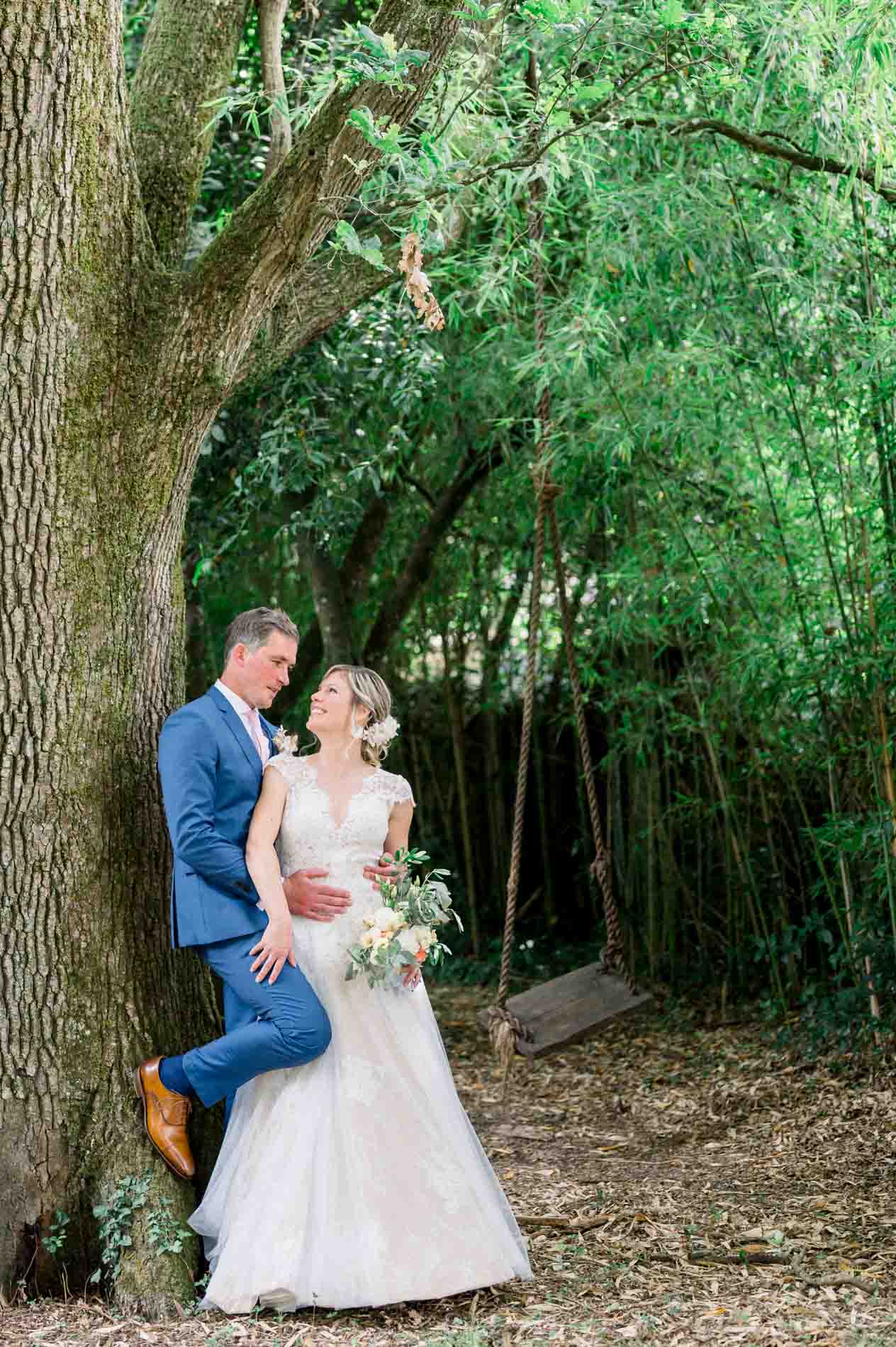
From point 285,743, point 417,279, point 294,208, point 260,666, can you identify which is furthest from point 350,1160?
point 294,208

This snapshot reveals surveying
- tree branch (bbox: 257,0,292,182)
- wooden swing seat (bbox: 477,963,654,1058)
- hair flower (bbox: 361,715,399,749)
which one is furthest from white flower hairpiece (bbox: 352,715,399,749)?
wooden swing seat (bbox: 477,963,654,1058)

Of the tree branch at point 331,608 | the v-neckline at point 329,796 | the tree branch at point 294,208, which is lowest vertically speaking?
the v-neckline at point 329,796

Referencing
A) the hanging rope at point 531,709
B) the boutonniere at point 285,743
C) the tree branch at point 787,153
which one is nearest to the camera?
the boutonniere at point 285,743

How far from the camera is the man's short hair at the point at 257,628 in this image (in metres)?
3.04

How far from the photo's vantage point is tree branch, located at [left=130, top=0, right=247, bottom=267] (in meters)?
3.31

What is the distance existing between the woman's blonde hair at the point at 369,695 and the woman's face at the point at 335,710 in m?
0.01

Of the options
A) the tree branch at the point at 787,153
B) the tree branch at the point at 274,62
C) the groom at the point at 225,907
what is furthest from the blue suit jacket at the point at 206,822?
the tree branch at the point at 787,153

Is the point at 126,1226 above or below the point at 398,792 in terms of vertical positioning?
below

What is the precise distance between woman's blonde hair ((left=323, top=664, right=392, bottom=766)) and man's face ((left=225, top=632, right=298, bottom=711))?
0.36 feet

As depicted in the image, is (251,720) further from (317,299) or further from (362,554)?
(362,554)

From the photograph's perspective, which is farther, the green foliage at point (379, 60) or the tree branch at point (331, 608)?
the tree branch at point (331, 608)

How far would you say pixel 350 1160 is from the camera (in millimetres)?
2832

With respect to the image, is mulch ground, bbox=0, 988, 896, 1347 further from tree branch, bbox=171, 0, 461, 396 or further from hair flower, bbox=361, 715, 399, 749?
tree branch, bbox=171, 0, 461, 396

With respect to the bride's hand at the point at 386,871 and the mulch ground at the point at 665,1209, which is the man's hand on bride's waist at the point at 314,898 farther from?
the mulch ground at the point at 665,1209
